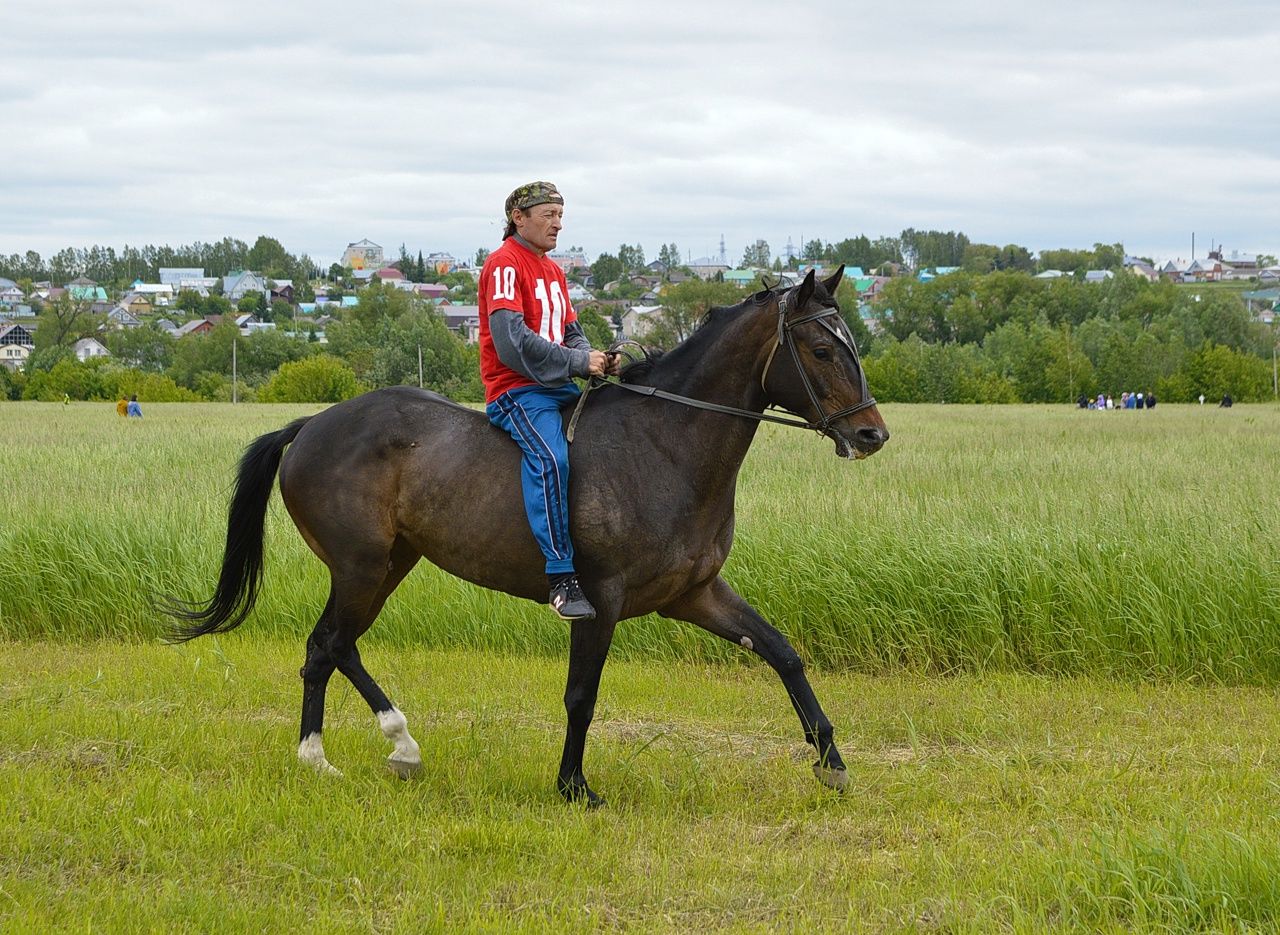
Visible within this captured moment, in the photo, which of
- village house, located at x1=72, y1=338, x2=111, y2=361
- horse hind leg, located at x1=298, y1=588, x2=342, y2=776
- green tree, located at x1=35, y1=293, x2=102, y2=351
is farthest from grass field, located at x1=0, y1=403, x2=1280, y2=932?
village house, located at x1=72, y1=338, x2=111, y2=361

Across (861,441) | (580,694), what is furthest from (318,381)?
(861,441)

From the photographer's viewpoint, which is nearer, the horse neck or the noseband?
the noseband

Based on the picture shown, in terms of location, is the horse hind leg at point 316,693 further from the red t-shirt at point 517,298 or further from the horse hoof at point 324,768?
the red t-shirt at point 517,298

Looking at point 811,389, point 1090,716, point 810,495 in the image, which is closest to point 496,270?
point 811,389

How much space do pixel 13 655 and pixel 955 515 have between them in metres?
8.11

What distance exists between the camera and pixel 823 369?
5816 millimetres

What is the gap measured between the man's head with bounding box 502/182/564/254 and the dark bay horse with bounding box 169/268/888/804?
0.82m

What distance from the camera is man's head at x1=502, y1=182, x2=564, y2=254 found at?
623cm

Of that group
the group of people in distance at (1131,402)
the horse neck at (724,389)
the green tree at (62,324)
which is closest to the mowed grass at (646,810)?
the horse neck at (724,389)

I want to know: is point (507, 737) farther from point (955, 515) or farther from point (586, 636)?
point (955, 515)

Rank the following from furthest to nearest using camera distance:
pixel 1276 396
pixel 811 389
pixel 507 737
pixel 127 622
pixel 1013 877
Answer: pixel 1276 396, pixel 127 622, pixel 507 737, pixel 811 389, pixel 1013 877

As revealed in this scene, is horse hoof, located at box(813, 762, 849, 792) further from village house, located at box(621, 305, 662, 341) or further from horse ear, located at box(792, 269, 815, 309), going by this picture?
village house, located at box(621, 305, 662, 341)

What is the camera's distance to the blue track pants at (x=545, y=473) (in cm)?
595

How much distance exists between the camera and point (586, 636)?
5.98 metres
